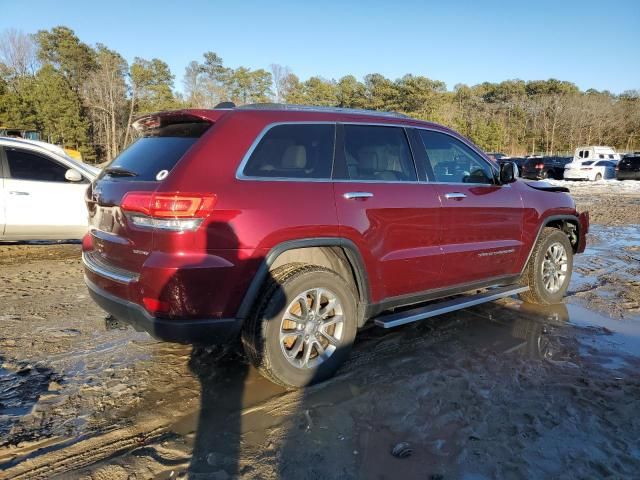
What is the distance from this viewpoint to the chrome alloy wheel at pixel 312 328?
10.6 ft

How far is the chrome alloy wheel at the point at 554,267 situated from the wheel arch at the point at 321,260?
2.59 m

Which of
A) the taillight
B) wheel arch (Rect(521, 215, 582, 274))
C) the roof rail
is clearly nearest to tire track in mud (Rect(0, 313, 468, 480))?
the taillight

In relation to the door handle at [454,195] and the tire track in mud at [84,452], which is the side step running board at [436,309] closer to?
the door handle at [454,195]

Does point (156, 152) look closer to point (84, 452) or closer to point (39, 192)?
point (84, 452)

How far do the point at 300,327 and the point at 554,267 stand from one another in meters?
3.34

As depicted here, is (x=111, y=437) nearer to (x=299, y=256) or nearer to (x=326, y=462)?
(x=326, y=462)

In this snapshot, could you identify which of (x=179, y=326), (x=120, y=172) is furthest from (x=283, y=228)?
(x=120, y=172)

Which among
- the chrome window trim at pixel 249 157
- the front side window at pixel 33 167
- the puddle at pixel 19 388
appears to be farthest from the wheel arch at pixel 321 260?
the front side window at pixel 33 167

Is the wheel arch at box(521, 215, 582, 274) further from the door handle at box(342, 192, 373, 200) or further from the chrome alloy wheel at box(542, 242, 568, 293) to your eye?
the door handle at box(342, 192, 373, 200)

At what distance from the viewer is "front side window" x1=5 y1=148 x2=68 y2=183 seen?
6957mm

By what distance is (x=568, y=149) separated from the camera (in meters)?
62.9

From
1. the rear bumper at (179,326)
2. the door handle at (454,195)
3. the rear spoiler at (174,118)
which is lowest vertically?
the rear bumper at (179,326)

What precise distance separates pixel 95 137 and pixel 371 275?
46.3 metres

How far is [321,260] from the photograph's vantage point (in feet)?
11.7
